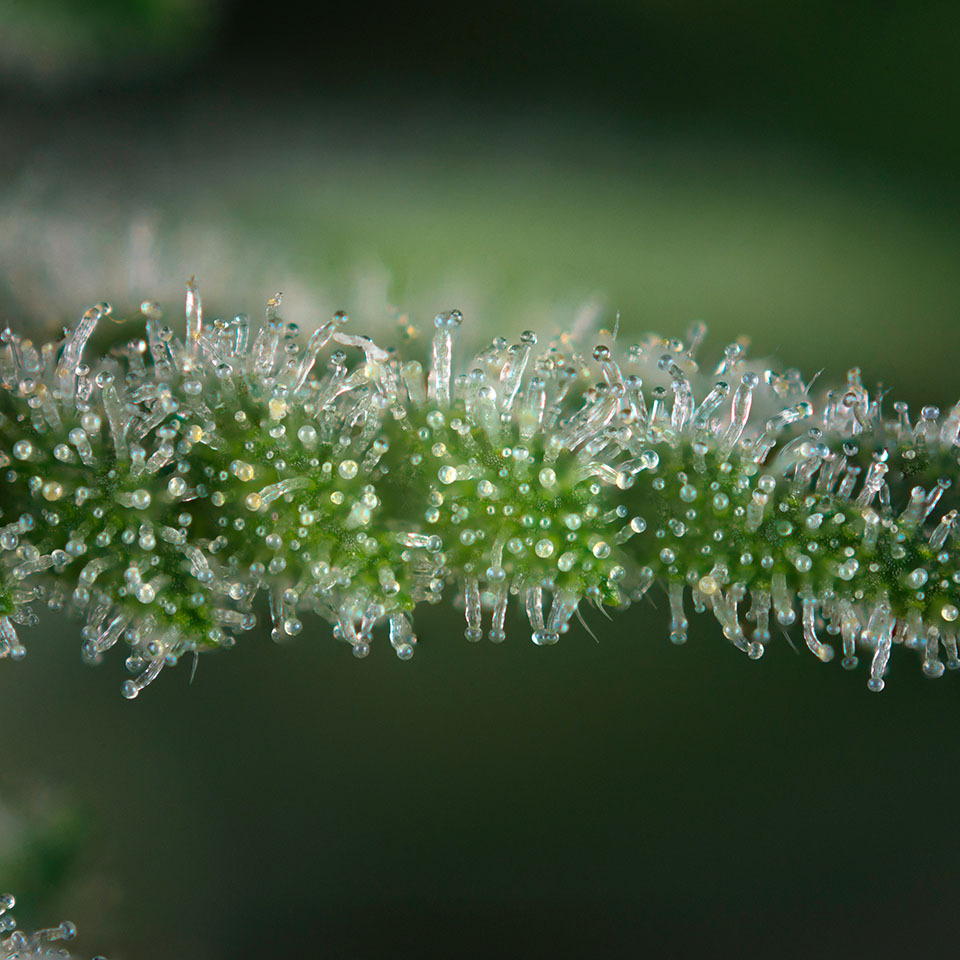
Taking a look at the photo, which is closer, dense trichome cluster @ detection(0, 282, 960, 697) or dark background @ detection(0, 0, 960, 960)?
dense trichome cluster @ detection(0, 282, 960, 697)

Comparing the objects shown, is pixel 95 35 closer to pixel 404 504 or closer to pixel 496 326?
pixel 496 326

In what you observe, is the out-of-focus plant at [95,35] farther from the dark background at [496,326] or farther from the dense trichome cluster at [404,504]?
the dense trichome cluster at [404,504]

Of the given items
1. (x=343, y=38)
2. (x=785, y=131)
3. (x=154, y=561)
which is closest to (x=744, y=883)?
(x=154, y=561)

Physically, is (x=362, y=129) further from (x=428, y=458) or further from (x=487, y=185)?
(x=428, y=458)

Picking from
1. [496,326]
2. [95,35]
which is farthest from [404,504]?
[95,35]

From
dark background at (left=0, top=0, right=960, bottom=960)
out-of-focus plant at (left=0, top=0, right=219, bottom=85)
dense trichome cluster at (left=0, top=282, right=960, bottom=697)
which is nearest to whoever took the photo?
dense trichome cluster at (left=0, top=282, right=960, bottom=697)

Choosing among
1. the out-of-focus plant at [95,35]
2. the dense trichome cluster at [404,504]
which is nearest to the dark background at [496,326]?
the out-of-focus plant at [95,35]

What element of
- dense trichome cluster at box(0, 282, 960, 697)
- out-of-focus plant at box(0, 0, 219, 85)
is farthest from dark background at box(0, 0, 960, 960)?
dense trichome cluster at box(0, 282, 960, 697)

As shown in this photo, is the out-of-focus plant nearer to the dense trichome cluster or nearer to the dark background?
the dark background
